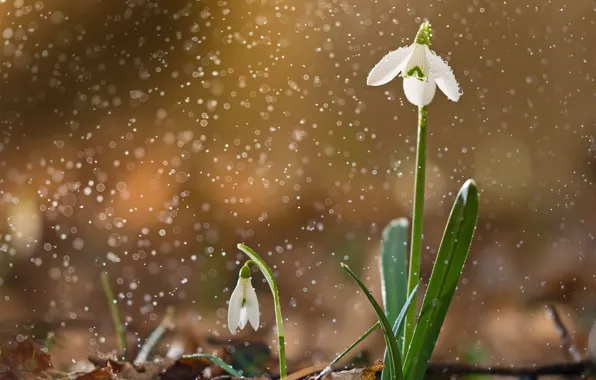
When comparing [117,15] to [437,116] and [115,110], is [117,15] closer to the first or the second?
[115,110]

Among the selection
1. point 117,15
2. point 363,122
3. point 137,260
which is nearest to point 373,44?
point 363,122

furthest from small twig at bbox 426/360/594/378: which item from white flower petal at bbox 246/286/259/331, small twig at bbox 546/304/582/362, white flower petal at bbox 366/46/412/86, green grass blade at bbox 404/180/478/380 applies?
white flower petal at bbox 366/46/412/86

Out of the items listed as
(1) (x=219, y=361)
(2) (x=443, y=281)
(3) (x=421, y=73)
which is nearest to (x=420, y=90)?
(3) (x=421, y=73)

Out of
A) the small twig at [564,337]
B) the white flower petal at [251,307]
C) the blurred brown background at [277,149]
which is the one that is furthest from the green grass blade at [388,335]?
the blurred brown background at [277,149]

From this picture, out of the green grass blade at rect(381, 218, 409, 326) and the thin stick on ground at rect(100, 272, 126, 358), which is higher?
the green grass blade at rect(381, 218, 409, 326)

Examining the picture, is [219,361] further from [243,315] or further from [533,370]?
[533,370]

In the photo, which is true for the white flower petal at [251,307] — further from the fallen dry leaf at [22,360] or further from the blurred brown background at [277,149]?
the blurred brown background at [277,149]

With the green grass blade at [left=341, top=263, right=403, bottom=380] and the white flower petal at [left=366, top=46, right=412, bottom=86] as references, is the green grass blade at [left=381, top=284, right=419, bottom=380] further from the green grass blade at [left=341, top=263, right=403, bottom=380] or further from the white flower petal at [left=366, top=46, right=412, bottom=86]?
the white flower petal at [left=366, top=46, right=412, bottom=86]
